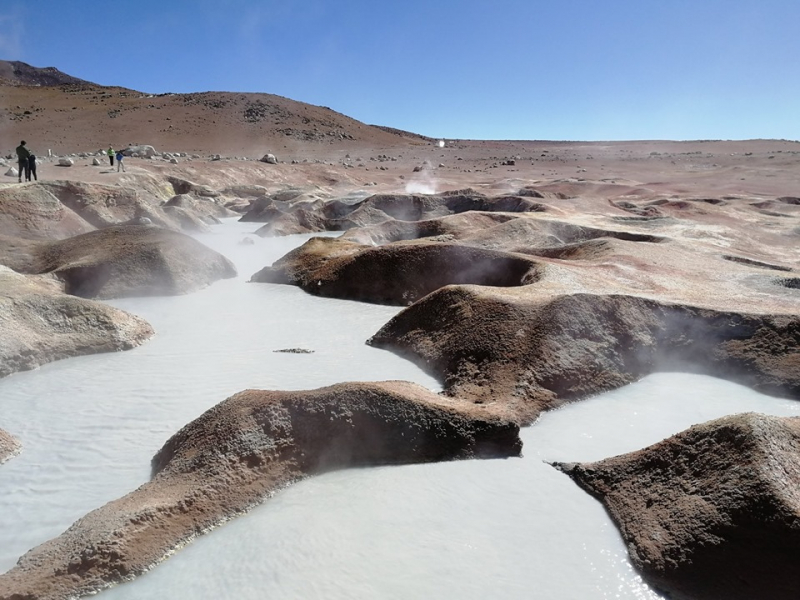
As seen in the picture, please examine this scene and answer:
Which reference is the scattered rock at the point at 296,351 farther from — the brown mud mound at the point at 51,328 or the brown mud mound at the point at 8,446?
the brown mud mound at the point at 8,446

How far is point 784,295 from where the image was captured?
24.0 ft

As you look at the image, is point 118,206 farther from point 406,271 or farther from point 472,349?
point 472,349

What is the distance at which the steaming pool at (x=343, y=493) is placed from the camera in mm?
3090

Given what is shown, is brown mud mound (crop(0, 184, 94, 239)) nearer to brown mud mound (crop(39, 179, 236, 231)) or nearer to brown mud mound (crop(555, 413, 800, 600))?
brown mud mound (crop(39, 179, 236, 231))

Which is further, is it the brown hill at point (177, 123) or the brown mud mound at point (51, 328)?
the brown hill at point (177, 123)

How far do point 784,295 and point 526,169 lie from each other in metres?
40.2

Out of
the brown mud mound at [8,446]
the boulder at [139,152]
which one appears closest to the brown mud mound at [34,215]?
the brown mud mound at [8,446]

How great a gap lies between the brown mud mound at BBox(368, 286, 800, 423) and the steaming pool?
8.1 inches

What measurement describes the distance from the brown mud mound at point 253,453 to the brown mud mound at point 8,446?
1074 mm

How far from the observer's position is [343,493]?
12.5ft

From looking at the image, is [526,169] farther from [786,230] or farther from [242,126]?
[786,230]

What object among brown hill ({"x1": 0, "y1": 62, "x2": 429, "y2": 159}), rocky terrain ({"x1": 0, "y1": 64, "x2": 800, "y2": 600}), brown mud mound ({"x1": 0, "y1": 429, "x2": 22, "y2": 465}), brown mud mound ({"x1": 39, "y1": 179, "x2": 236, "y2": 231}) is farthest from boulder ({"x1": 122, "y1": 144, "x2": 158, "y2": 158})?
brown mud mound ({"x1": 0, "y1": 429, "x2": 22, "y2": 465})

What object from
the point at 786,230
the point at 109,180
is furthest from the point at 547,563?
the point at 109,180

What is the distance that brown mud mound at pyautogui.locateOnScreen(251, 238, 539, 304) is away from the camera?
28.6 feet
